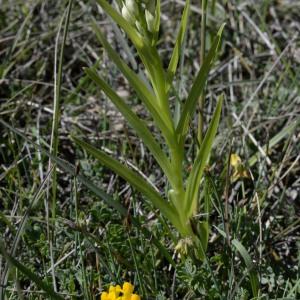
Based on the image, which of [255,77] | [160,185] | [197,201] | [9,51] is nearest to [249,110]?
[255,77]

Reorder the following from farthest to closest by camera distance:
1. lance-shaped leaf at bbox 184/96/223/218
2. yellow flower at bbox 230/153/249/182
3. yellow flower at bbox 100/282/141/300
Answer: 1. yellow flower at bbox 230/153/249/182
2. lance-shaped leaf at bbox 184/96/223/218
3. yellow flower at bbox 100/282/141/300

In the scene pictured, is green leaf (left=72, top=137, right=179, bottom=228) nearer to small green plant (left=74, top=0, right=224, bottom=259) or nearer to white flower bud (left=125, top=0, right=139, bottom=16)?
small green plant (left=74, top=0, right=224, bottom=259)

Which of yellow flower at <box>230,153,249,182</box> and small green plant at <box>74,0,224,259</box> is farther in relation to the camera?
yellow flower at <box>230,153,249,182</box>

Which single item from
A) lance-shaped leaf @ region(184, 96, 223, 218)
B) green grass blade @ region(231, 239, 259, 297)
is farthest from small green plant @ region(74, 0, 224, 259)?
green grass blade @ region(231, 239, 259, 297)

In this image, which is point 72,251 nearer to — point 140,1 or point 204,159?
point 204,159

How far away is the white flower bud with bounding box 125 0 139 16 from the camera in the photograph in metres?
1.33

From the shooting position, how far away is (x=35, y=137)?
7.00ft

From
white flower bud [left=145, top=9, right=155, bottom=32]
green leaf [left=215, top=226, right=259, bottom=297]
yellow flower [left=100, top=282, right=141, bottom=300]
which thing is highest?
white flower bud [left=145, top=9, right=155, bottom=32]

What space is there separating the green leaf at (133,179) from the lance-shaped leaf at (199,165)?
0.15 feet

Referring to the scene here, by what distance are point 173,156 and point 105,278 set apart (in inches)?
14.1

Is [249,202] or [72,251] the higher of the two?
[72,251]

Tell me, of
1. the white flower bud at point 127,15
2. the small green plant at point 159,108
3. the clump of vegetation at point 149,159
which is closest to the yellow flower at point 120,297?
the clump of vegetation at point 149,159

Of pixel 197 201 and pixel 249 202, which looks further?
pixel 249 202

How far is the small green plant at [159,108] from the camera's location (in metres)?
1.38
